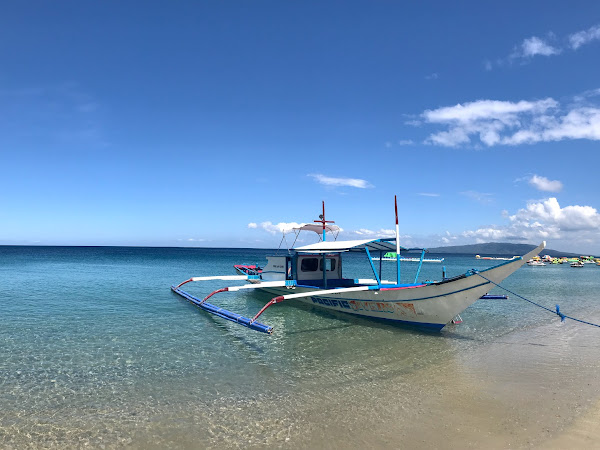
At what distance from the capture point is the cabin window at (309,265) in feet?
66.9

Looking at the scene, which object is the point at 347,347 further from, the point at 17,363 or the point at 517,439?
the point at 17,363

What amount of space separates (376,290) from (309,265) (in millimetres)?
5400

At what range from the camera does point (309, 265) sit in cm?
2058

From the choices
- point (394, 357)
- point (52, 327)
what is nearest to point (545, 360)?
point (394, 357)

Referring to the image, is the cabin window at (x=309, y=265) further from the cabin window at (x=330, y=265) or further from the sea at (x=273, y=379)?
the sea at (x=273, y=379)

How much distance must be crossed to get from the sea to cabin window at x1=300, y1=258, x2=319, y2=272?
3291mm

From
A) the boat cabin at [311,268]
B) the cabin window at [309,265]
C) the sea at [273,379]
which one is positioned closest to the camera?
the sea at [273,379]

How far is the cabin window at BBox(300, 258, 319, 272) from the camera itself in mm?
20391

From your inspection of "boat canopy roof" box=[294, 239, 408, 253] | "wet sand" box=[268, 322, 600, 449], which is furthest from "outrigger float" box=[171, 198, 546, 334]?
"wet sand" box=[268, 322, 600, 449]

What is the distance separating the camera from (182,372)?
10.2 metres

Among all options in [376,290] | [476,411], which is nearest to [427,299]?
[376,290]

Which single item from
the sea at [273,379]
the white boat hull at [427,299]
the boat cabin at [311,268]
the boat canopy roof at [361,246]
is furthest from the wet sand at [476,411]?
the boat cabin at [311,268]

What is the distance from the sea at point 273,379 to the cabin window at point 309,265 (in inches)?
130

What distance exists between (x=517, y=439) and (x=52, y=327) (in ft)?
53.5
